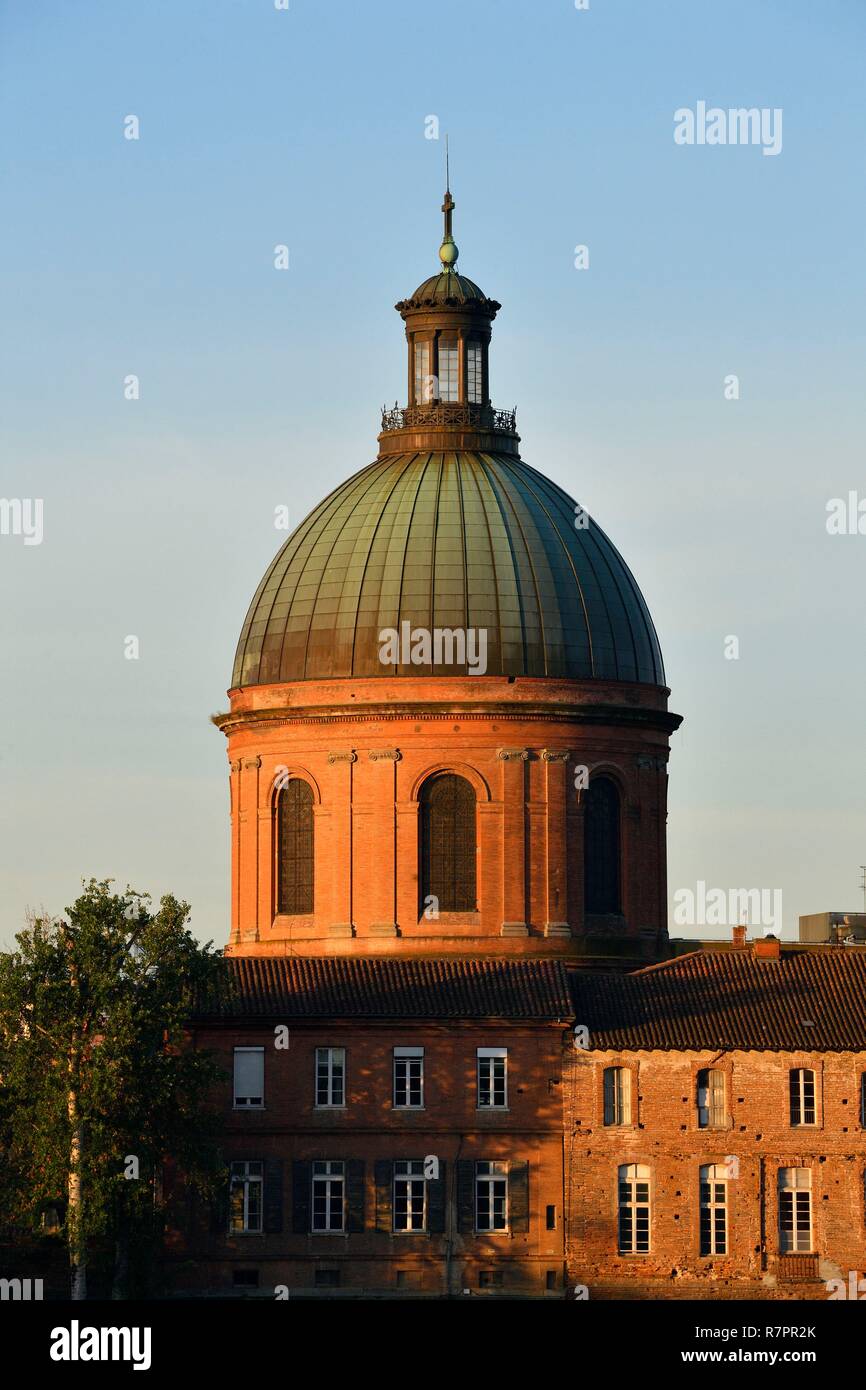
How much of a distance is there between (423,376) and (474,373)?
127 cm

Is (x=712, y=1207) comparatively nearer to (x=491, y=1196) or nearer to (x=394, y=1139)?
(x=491, y=1196)

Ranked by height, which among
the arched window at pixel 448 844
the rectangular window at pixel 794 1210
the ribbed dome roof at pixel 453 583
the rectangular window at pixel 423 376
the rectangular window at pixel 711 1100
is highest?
the rectangular window at pixel 423 376

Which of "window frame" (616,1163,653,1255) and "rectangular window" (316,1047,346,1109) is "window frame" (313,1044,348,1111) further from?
"window frame" (616,1163,653,1255)

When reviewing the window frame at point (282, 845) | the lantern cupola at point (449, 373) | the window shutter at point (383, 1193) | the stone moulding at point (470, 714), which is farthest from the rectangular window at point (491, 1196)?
the lantern cupola at point (449, 373)

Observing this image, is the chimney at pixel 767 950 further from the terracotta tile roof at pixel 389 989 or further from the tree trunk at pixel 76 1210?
the tree trunk at pixel 76 1210

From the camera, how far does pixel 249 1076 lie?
7088cm

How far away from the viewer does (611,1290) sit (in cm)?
6856

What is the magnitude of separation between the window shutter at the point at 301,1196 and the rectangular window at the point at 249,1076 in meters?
1.64

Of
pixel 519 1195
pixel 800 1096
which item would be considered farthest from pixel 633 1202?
pixel 800 1096

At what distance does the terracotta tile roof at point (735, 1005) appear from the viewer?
70.8 metres

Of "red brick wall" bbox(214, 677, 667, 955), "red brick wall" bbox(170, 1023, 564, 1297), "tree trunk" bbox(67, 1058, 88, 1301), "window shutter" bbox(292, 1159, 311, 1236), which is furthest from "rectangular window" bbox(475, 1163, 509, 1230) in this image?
"tree trunk" bbox(67, 1058, 88, 1301)

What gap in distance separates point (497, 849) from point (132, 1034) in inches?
606
